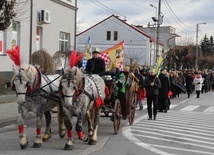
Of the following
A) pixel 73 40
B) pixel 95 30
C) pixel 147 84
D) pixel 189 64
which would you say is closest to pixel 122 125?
→ pixel 147 84

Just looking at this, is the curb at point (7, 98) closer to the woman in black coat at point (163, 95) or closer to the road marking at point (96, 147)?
the woman in black coat at point (163, 95)

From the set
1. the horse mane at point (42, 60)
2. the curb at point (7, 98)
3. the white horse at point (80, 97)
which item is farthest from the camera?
the curb at point (7, 98)

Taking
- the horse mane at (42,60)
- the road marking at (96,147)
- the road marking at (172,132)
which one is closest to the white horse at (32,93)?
the horse mane at (42,60)

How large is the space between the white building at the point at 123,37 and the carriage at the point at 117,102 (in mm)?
49416

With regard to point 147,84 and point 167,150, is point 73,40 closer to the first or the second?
point 147,84

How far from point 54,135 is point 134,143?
2209mm

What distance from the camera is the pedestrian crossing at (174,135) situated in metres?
8.40

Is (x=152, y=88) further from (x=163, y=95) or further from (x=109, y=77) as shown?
(x=163, y=95)

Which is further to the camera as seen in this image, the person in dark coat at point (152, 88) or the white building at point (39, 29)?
the white building at point (39, 29)

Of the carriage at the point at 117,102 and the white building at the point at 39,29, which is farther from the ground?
the white building at the point at 39,29

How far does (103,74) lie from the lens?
32.9 feet

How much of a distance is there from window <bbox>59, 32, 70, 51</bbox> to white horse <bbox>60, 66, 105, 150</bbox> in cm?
1673

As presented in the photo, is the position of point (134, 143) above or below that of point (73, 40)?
below

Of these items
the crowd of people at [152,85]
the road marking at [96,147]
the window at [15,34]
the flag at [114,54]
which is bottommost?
the road marking at [96,147]
